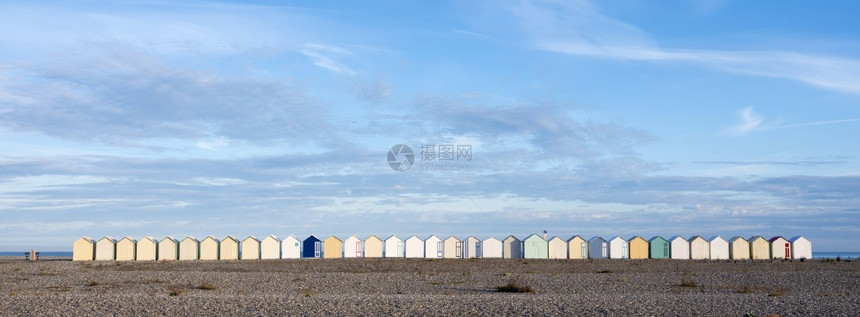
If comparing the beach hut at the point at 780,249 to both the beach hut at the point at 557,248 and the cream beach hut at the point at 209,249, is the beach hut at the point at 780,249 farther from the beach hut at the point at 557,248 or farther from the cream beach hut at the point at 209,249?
the cream beach hut at the point at 209,249

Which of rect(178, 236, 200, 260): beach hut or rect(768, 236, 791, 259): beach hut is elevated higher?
rect(178, 236, 200, 260): beach hut

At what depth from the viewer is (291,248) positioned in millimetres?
61125

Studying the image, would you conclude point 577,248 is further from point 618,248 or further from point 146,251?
point 146,251

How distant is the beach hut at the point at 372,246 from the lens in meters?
62.2

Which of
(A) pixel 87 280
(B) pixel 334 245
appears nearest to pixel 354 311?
(A) pixel 87 280

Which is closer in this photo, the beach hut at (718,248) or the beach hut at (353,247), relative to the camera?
the beach hut at (353,247)

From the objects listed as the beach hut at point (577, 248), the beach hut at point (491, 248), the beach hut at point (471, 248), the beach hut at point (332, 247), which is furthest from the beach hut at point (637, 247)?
the beach hut at point (332, 247)

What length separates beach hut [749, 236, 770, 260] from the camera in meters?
65.6

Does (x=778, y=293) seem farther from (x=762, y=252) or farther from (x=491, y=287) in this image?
(x=762, y=252)

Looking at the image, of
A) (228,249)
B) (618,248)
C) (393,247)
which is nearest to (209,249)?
(228,249)

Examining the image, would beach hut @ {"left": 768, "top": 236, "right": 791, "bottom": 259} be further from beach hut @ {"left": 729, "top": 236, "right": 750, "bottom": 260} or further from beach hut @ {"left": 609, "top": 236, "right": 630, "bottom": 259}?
beach hut @ {"left": 609, "top": 236, "right": 630, "bottom": 259}

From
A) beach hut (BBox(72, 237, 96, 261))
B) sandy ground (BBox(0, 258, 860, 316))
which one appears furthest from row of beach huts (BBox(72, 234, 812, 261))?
sandy ground (BBox(0, 258, 860, 316))

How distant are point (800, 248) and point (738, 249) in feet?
19.5

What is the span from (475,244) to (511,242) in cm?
277
